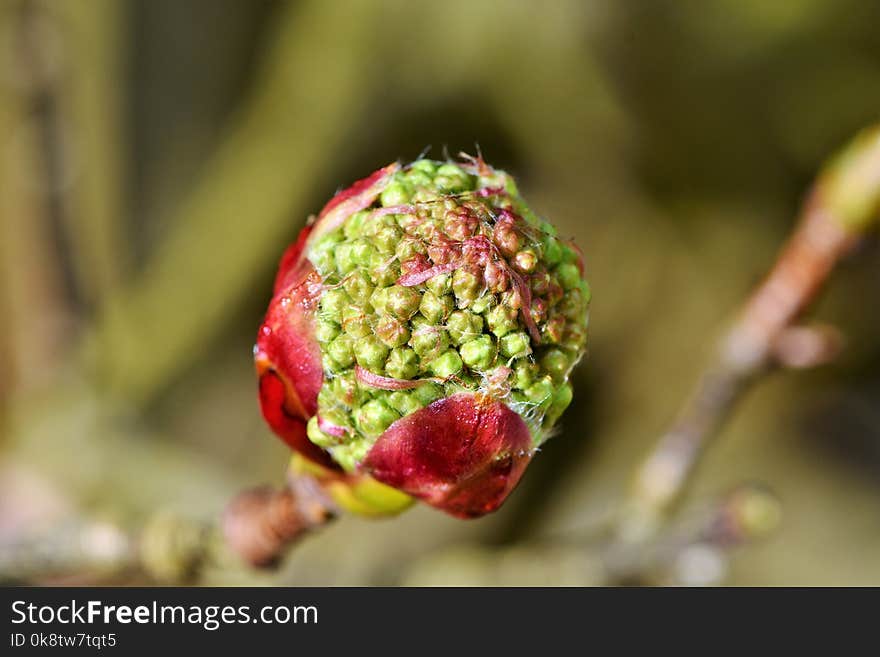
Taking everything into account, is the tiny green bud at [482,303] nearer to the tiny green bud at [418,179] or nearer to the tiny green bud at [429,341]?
the tiny green bud at [429,341]

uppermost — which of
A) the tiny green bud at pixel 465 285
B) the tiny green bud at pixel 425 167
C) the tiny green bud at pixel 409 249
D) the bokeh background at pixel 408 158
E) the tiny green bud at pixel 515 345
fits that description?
the bokeh background at pixel 408 158

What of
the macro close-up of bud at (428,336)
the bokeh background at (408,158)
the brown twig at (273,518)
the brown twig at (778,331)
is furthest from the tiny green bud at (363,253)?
the bokeh background at (408,158)

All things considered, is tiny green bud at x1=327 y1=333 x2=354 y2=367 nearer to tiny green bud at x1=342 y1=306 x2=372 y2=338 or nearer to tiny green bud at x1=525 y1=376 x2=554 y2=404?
tiny green bud at x1=342 y1=306 x2=372 y2=338

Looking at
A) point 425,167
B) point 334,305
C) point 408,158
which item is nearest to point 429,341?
point 334,305

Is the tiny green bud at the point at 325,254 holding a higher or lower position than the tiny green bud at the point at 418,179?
lower

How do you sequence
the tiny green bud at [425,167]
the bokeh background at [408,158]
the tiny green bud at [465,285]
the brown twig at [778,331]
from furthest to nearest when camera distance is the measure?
the bokeh background at [408,158] < the brown twig at [778,331] < the tiny green bud at [425,167] < the tiny green bud at [465,285]
